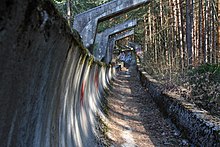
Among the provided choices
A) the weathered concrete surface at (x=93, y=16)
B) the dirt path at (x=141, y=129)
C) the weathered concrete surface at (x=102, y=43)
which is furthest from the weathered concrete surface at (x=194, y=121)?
the weathered concrete surface at (x=102, y=43)

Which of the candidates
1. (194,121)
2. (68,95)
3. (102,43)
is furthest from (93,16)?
(102,43)

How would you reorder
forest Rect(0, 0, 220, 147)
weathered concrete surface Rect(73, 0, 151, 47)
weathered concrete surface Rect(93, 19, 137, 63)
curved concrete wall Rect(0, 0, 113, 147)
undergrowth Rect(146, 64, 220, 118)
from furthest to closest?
weathered concrete surface Rect(93, 19, 137, 63) → weathered concrete surface Rect(73, 0, 151, 47) → undergrowth Rect(146, 64, 220, 118) → forest Rect(0, 0, 220, 147) → curved concrete wall Rect(0, 0, 113, 147)

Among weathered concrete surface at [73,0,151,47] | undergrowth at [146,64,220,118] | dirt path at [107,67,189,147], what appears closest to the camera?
dirt path at [107,67,189,147]

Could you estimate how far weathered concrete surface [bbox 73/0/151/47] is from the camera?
9.35 meters

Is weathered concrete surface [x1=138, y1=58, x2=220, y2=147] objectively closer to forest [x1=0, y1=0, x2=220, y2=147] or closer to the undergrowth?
forest [x1=0, y1=0, x2=220, y2=147]

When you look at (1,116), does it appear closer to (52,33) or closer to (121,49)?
(52,33)

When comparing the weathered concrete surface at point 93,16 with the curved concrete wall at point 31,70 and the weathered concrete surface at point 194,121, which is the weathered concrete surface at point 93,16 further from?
the curved concrete wall at point 31,70

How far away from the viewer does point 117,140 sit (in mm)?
6145

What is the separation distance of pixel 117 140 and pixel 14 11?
196 inches

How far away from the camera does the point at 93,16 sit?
948cm

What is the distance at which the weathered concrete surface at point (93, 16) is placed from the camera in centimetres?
935

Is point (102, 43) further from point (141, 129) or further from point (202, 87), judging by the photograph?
point (141, 129)

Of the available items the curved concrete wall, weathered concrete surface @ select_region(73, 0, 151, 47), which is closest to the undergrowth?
weathered concrete surface @ select_region(73, 0, 151, 47)

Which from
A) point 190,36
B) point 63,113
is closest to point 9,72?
point 63,113
